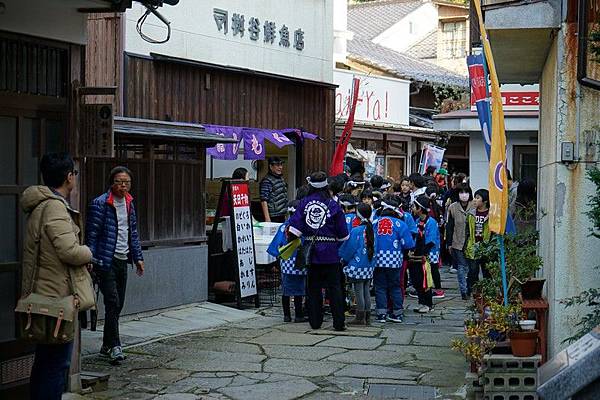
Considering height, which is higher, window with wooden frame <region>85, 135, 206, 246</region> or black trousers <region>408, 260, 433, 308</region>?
window with wooden frame <region>85, 135, 206, 246</region>

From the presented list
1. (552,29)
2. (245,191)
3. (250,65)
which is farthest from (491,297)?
(250,65)

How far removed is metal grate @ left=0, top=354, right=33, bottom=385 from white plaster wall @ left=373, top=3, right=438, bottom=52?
121 feet

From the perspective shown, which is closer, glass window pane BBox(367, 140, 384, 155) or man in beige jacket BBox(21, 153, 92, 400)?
man in beige jacket BBox(21, 153, 92, 400)

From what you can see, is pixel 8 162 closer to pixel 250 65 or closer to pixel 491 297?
pixel 491 297

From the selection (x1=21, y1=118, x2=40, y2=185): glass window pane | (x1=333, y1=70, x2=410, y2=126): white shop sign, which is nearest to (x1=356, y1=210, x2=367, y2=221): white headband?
(x1=21, y1=118, x2=40, y2=185): glass window pane

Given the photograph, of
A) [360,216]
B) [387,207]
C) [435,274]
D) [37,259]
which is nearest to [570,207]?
[37,259]

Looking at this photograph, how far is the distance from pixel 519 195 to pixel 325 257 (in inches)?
119

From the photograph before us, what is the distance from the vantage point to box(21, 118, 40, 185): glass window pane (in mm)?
8617

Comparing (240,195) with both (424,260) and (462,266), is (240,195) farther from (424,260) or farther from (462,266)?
(462,266)

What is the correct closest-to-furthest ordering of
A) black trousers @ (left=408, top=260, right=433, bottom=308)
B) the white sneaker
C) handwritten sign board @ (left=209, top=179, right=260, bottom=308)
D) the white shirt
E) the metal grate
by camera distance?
the metal grate → the white shirt → handwritten sign board @ (left=209, top=179, right=260, bottom=308) → black trousers @ (left=408, top=260, right=433, bottom=308) → the white sneaker

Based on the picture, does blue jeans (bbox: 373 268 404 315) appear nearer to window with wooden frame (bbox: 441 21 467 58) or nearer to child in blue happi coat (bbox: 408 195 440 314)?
child in blue happi coat (bbox: 408 195 440 314)

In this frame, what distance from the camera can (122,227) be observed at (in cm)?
1075

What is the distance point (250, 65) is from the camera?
1897 centimetres

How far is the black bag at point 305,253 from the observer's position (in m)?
12.7
